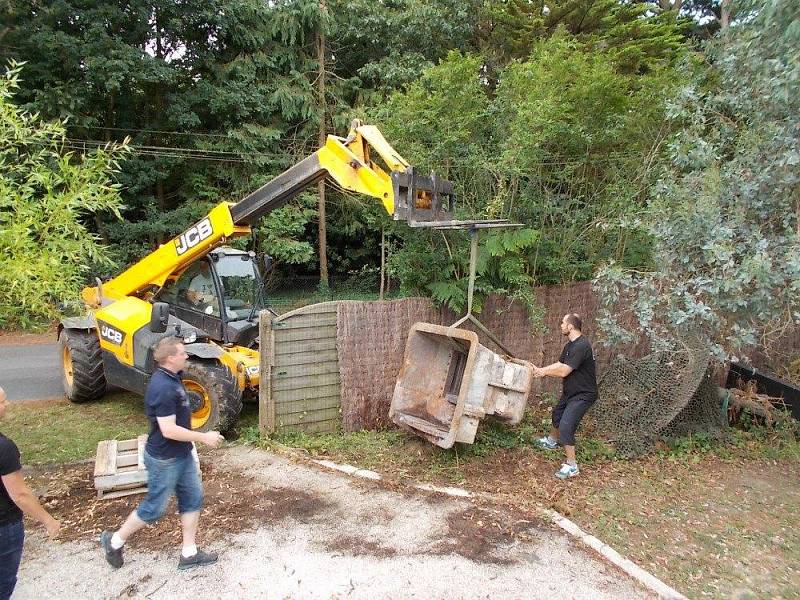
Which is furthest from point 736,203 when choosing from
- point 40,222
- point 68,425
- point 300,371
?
point 68,425

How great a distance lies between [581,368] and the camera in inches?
223

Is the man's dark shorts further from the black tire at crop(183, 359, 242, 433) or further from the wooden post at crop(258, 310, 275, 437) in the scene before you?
the black tire at crop(183, 359, 242, 433)

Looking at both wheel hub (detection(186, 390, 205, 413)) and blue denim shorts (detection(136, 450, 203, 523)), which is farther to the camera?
wheel hub (detection(186, 390, 205, 413))

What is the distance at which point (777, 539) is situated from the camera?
454 centimetres

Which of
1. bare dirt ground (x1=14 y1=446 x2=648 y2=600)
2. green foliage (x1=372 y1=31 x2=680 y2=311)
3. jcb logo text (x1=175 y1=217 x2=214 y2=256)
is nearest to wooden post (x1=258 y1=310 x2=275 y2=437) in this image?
bare dirt ground (x1=14 y1=446 x2=648 y2=600)

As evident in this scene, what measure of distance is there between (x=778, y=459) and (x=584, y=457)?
238 cm

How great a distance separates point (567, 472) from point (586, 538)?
1.20 meters

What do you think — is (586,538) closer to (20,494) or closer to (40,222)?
(20,494)

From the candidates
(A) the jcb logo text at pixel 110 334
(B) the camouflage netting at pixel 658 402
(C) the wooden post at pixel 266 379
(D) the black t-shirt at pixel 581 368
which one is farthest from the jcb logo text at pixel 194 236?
(B) the camouflage netting at pixel 658 402

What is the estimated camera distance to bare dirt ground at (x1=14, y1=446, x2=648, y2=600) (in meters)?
3.68

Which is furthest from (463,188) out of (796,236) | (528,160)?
(796,236)

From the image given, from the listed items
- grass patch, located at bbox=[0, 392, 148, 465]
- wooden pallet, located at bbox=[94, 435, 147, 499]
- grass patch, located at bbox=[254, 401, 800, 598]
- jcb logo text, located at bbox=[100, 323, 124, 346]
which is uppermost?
jcb logo text, located at bbox=[100, 323, 124, 346]

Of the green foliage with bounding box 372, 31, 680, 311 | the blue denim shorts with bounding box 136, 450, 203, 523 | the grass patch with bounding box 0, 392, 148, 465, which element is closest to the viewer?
the blue denim shorts with bounding box 136, 450, 203, 523

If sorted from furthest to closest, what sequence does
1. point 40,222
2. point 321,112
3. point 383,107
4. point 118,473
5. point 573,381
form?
point 321,112 → point 383,107 → point 573,381 → point 118,473 → point 40,222
